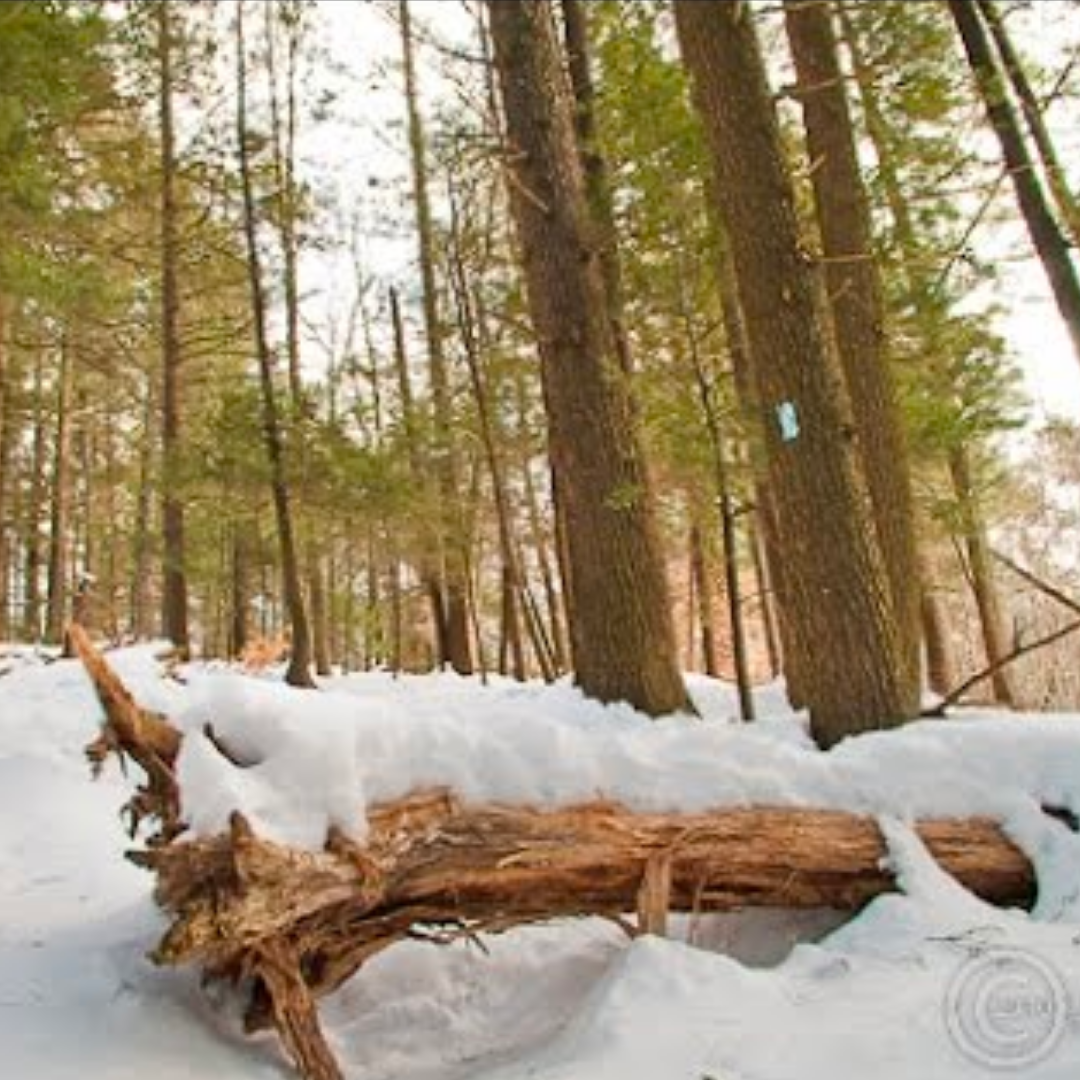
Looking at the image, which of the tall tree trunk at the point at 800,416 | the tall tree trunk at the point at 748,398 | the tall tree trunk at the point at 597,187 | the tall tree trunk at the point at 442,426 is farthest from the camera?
the tall tree trunk at the point at 442,426

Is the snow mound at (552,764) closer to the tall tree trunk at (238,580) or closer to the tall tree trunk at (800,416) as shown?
the tall tree trunk at (800,416)

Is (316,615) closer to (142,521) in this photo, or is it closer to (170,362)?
(142,521)

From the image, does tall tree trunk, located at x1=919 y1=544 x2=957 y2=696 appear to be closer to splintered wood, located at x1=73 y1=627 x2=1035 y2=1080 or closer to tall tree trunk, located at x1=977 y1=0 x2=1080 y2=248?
tall tree trunk, located at x1=977 y1=0 x2=1080 y2=248

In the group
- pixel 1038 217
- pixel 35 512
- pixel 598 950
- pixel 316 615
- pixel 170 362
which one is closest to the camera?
pixel 598 950

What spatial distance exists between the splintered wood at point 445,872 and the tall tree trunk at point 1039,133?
17.3ft

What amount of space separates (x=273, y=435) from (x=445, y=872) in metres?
10.1

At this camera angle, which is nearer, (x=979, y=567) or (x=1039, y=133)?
(x=1039, y=133)

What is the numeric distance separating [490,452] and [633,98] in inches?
228

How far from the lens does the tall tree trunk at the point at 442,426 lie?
1452 centimetres

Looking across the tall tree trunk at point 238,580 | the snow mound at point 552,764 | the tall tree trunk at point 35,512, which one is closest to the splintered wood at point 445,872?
the snow mound at point 552,764

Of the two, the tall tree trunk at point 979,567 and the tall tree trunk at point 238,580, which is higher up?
the tall tree trunk at point 238,580

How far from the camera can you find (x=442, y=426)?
14.4 m

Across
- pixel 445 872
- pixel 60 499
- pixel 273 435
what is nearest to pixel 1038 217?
pixel 445 872

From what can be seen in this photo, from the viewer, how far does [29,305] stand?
12406mm
